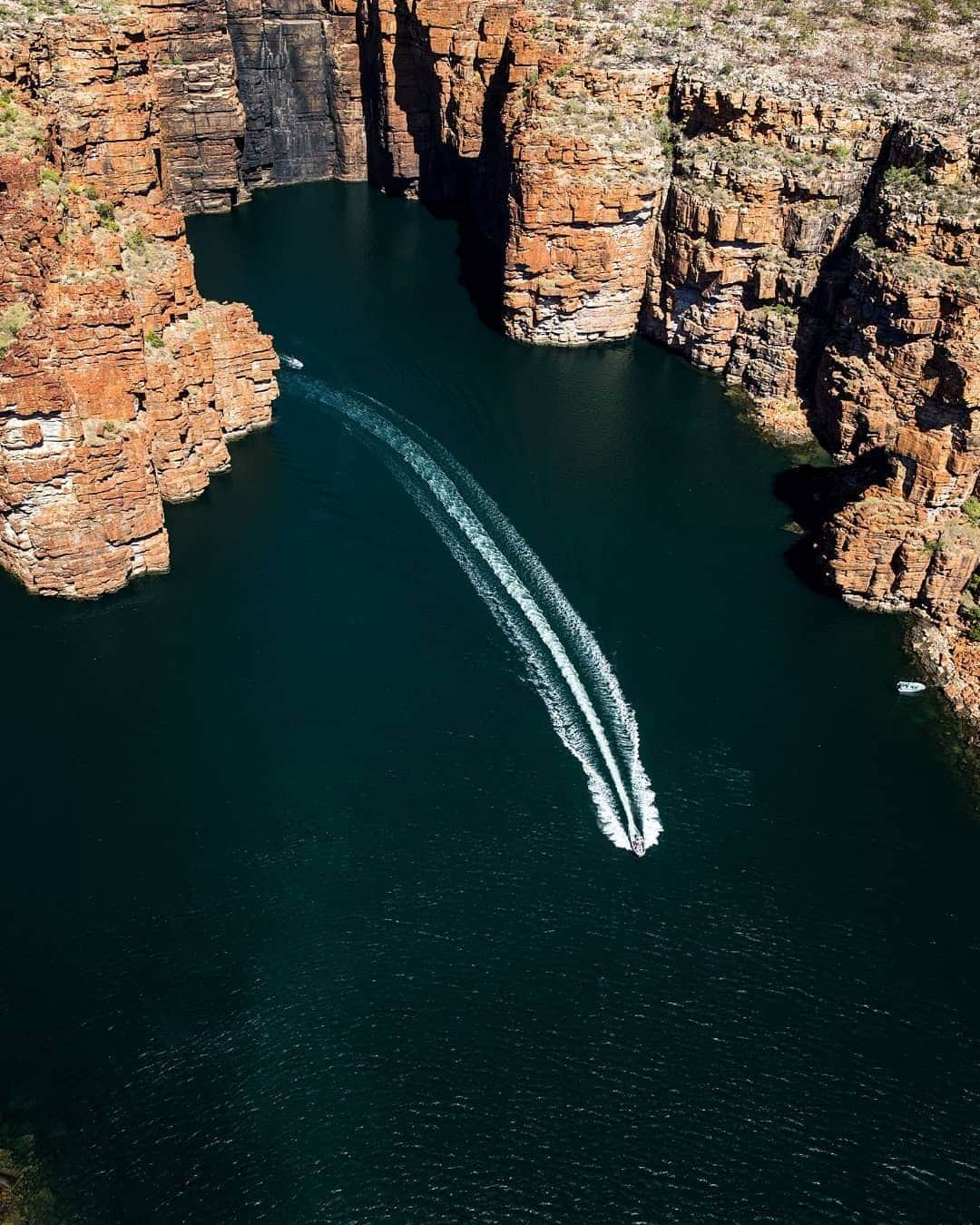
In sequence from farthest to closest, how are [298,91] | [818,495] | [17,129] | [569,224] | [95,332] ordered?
[298,91] → [569,224] → [818,495] → [95,332] → [17,129]

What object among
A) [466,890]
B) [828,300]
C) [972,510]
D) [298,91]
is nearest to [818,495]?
[972,510]

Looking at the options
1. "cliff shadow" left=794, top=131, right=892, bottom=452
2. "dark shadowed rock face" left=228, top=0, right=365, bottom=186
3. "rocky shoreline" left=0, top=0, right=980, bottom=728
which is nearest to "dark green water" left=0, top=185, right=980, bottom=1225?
"rocky shoreline" left=0, top=0, right=980, bottom=728

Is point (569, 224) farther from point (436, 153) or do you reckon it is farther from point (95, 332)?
point (95, 332)

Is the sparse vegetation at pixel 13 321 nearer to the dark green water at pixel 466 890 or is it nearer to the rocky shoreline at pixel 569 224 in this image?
the rocky shoreline at pixel 569 224

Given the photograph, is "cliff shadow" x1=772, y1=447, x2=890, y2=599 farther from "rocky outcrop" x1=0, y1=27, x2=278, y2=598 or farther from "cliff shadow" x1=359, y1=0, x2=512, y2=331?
"rocky outcrop" x1=0, y1=27, x2=278, y2=598

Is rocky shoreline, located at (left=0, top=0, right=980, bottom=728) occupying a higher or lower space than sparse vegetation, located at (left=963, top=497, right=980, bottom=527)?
higher

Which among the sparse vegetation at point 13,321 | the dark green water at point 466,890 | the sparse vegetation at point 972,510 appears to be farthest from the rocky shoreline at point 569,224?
the dark green water at point 466,890

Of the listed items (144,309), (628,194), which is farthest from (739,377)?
(144,309)
